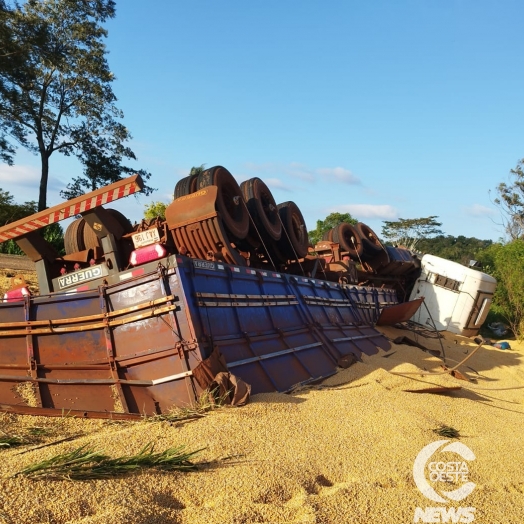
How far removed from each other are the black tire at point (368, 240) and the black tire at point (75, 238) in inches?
346

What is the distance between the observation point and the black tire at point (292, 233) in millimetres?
10688

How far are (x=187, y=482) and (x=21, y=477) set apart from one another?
1077 mm

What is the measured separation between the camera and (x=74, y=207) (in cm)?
685

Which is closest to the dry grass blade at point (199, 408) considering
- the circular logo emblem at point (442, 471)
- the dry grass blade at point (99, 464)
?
the dry grass blade at point (99, 464)

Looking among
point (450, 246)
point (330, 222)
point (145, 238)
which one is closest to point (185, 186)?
point (145, 238)

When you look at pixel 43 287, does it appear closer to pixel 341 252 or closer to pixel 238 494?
pixel 238 494

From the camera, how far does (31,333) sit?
6.44 meters

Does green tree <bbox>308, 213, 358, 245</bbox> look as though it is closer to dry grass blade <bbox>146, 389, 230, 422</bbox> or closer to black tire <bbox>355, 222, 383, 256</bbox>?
black tire <bbox>355, 222, 383, 256</bbox>

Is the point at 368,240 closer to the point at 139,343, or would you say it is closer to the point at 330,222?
the point at 139,343

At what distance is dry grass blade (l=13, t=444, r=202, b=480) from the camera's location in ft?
11.2

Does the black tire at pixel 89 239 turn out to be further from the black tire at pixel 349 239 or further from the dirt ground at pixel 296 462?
the black tire at pixel 349 239

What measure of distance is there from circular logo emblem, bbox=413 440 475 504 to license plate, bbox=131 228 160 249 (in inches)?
193

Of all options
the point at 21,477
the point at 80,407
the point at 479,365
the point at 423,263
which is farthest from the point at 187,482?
the point at 423,263

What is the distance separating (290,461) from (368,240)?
12.3 meters
